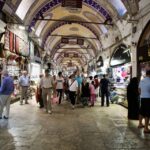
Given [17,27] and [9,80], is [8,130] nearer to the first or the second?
[9,80]

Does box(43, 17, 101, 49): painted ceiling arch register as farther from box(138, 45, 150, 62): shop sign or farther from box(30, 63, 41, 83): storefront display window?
box(138, 45, 150, 62): shop sign

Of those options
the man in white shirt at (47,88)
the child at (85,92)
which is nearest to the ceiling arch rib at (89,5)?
the child at (85,92)

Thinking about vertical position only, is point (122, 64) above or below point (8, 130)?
above

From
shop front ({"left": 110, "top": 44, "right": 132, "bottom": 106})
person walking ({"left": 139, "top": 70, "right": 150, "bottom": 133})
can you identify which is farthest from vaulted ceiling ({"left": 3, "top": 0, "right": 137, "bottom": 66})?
person walking ({"left": 139, "top": 70, "right": 150, "bottom": 133})

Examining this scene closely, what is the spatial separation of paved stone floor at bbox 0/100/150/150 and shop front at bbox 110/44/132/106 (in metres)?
5.31

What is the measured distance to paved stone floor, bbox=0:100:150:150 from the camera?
5.67 meters

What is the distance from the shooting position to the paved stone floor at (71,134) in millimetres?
5665

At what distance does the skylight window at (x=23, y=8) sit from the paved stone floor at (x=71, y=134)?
7969mm

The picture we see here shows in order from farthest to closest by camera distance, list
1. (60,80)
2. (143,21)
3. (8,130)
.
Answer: (60,80), (143,21), (8,130)

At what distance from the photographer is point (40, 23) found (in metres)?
21.4

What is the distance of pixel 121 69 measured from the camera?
1672 cm

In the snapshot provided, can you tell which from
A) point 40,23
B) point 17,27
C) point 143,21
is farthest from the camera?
point 40,23

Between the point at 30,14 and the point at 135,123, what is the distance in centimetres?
1092

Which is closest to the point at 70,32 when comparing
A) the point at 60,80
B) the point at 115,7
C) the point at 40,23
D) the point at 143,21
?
the point at 40,23
